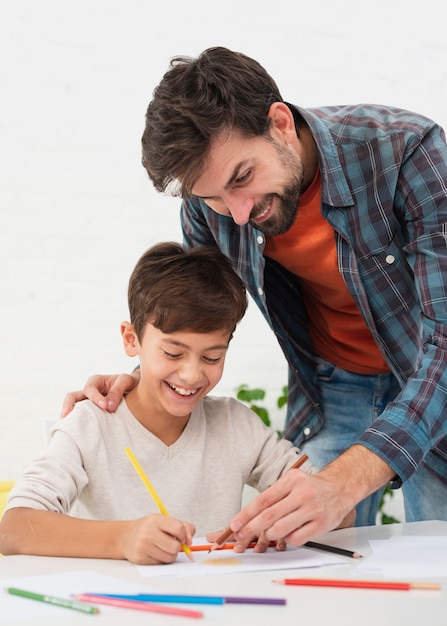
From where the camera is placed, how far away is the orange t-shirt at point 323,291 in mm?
1791

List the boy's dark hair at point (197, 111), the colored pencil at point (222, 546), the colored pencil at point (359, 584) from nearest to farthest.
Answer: the colored pencil at point (359, 584)
the colored pencil at point (222, 546)
the boy's dark hair at point (197, 111)

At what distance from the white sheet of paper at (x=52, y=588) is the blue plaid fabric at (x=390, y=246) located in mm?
528

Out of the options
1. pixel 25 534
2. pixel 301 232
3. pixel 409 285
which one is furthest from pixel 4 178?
pixel 25 534

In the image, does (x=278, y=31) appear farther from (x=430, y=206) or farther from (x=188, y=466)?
(x=188, y=466)

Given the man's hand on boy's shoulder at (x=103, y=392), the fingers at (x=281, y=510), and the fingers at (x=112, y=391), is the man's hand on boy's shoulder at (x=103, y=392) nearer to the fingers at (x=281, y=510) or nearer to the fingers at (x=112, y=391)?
the fingers at (x=112, y=391)

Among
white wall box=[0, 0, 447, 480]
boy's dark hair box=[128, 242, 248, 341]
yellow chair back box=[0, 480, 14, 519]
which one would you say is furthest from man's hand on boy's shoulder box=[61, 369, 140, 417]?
white wall box=[0, 0, 447, 480]

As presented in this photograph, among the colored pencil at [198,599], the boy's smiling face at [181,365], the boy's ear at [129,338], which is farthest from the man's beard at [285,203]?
the colored pencil at [198,599]

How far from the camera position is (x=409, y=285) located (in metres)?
1.76

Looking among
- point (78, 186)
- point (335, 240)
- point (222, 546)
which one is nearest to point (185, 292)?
point (335, 240)

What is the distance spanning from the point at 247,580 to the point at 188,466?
22.6 inches

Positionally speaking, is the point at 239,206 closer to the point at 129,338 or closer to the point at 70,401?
the point at 129,338

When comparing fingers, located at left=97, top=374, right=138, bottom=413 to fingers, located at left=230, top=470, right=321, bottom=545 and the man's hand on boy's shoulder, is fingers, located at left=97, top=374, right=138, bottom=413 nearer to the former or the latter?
the man's hand on boy's shoulder

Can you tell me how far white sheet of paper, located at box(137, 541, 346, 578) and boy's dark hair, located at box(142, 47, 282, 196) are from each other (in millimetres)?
696

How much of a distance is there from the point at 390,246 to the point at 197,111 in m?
0.50
